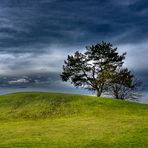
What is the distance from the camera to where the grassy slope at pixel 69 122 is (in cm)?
3738

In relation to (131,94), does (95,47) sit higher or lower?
higher

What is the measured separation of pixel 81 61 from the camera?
344ft

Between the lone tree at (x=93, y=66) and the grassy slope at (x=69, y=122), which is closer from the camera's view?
the grassy slope at (x=69, y=122)

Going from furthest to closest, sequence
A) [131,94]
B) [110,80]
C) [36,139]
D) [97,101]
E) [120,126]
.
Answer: [131,94]
[110,80]
[97,101]
[120,126]
[36,139]

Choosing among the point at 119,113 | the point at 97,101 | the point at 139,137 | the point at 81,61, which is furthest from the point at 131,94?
the point at 139,137

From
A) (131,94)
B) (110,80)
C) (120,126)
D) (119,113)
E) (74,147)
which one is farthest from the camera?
(131,94)

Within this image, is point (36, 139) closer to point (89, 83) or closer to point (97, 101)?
point (97, 101)

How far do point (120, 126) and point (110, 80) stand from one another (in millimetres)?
54979

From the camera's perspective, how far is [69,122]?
55.3 m

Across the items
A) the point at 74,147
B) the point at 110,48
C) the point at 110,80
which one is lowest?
the point at 74,147

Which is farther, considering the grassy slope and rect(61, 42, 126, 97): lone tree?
rect(61, 42, 126, 97): lone tree

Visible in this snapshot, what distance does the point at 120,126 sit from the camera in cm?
4744

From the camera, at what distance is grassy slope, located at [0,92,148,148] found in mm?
37375

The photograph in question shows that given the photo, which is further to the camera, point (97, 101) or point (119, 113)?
point (97, 101)
